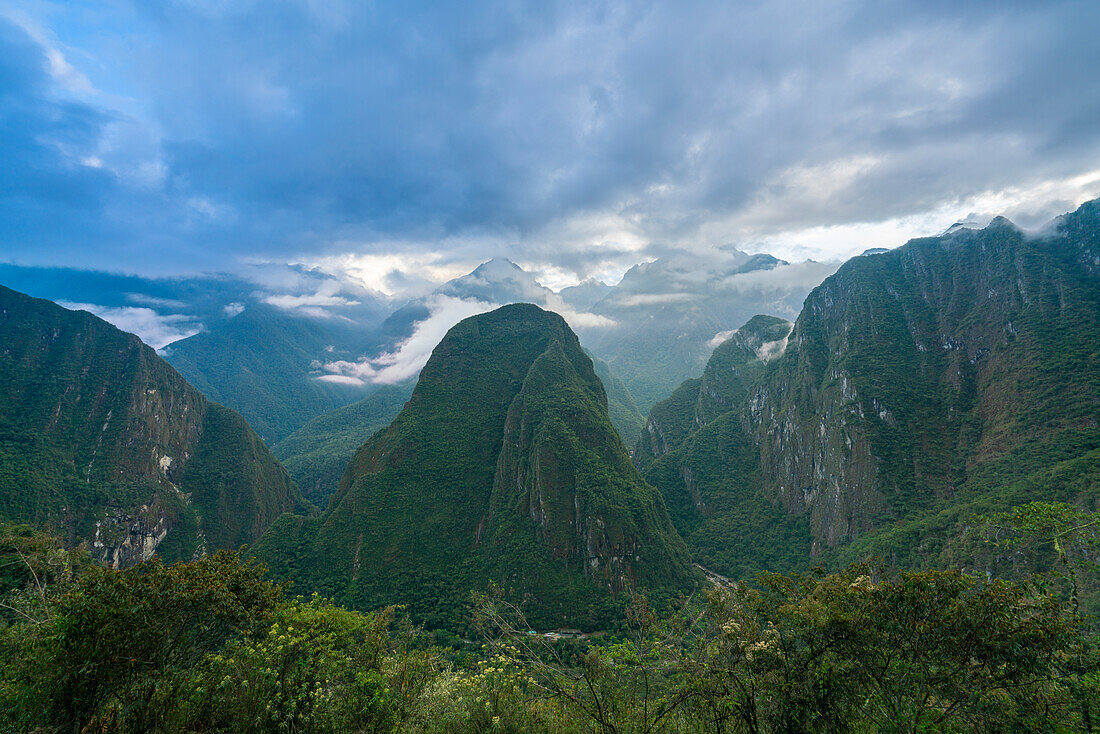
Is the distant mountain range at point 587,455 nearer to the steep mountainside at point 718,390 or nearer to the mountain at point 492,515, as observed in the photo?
the mountain at point 492,515

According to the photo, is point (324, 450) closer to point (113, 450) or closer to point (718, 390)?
point (113, 450)

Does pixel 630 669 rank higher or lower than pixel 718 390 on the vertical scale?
lower

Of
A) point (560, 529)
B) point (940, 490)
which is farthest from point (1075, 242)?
point (560, 529)

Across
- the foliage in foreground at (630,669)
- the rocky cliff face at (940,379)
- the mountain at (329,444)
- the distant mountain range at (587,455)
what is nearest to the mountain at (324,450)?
the mountain at (329,444)

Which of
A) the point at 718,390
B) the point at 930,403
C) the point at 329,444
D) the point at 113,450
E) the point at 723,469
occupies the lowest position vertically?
the point at 723,469

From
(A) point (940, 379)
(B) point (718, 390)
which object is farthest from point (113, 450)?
(A) point (940, 379)

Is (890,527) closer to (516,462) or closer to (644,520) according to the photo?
(644,520)
